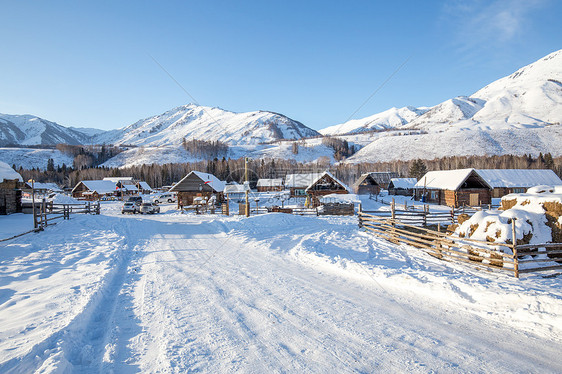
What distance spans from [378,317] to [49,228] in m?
20.8

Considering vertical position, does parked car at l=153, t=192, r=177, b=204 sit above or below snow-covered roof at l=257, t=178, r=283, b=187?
below

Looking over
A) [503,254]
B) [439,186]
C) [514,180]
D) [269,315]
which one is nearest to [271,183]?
[439,186]

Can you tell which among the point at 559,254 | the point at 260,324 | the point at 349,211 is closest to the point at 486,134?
the point at 349,211

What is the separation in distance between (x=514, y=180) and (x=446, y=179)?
45.9 feet

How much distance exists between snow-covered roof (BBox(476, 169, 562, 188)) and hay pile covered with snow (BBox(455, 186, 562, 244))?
44.3m

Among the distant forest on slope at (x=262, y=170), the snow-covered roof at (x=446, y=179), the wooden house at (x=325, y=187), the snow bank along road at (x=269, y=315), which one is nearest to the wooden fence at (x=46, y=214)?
the snow bank along road at (x=269, y=315)

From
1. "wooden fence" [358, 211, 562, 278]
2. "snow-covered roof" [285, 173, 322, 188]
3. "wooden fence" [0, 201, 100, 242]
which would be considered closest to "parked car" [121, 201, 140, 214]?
"wooden fence" [0, 201, 100, 242]

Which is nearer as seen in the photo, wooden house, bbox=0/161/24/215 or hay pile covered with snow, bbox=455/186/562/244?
hay pile covered with snow, bbox=455/186/562/244

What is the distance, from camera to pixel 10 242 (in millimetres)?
13422

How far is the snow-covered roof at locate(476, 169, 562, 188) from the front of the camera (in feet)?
162

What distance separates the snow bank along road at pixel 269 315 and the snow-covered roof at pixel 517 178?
51.0m

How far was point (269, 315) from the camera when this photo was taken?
20.1ft

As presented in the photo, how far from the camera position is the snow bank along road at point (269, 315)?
448cm

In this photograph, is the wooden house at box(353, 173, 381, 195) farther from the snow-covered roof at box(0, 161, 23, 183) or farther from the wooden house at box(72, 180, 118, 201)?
the wooden house at box(72, 180, 118, 201)
